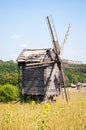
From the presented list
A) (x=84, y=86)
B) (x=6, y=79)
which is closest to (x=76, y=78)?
(x=84, y=86)

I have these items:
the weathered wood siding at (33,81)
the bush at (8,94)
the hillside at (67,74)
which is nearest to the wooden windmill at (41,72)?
the weathered wood siding at (33,81)

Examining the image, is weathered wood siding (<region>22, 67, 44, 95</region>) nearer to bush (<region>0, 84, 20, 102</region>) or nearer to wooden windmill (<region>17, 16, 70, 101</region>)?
wooden windmill (<region>17, 16, 70, 101</region>)

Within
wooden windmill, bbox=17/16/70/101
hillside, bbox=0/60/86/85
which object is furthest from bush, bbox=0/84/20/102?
wooden windmill, bbox=17/16/70/101

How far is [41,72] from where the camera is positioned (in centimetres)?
2373

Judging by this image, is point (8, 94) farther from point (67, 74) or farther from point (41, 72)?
point (67, 74)

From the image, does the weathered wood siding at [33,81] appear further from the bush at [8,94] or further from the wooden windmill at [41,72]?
the bush at [8,94]

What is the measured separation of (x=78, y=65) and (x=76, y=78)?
73270mm

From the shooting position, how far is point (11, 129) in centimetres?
673

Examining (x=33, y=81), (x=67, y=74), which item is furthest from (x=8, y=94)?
(x=67, y=74)

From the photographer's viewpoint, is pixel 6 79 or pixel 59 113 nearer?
pixel 59 113

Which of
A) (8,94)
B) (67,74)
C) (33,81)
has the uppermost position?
(33,81)

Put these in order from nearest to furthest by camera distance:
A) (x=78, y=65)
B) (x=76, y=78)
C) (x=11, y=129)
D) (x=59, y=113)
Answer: (x=11, y=129) → (x=59, y=113) → (x=78, y=65) → (x=76, y=78)

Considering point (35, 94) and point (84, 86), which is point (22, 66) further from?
point (84, 86)

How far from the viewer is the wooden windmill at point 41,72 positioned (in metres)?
23.8
